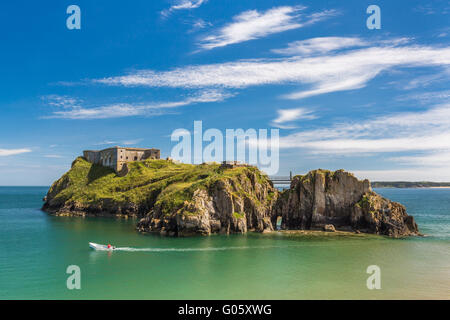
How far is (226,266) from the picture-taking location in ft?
148

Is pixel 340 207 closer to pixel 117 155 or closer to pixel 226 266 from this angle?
pixel 226 266

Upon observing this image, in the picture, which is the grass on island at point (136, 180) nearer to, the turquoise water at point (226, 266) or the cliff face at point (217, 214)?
the cliff face at point (217, 214)

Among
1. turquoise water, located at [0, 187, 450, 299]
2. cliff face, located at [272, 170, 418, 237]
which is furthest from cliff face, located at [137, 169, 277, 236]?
cliff face, located at [272, 170, 418, 237]

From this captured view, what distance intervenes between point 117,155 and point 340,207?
102 meters

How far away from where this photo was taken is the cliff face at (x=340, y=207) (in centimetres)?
7125

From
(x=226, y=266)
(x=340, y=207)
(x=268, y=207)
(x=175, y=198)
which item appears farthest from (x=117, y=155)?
(x=226, y=266)

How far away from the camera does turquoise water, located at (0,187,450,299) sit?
115 ft

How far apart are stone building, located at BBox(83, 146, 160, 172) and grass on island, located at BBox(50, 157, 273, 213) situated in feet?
11.3

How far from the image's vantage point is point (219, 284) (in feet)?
123

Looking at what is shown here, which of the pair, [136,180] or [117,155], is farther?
[117,155]

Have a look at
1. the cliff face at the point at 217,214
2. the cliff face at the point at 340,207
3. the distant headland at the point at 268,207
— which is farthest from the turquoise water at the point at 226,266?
the cliff face at the point at 340,207
